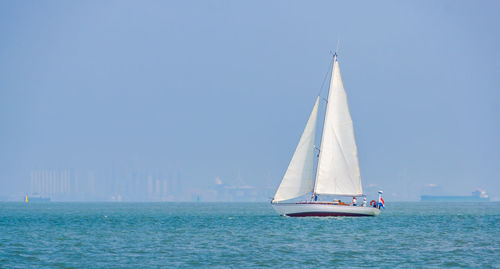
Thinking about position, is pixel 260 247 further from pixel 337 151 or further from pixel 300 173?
pixel 337 151

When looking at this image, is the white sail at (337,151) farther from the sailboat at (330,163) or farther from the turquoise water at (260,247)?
the turquoise water at (260,247)

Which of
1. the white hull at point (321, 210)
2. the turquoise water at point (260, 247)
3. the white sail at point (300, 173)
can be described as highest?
the white sail at point (300, 173)

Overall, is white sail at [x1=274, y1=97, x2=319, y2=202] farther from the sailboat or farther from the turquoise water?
the turquoise water

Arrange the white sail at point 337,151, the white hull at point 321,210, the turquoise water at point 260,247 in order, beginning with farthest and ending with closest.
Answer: the white sail at point 337,151 → the white hull at point 321,210 → the turquoise water at point 260,247

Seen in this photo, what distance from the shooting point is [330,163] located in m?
88.5

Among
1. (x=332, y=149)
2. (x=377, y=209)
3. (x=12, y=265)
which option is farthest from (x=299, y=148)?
(x=12, y=265)

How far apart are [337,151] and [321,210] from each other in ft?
27.7

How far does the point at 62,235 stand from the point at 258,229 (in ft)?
59.9

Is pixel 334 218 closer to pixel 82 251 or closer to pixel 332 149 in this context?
pixel 332 149

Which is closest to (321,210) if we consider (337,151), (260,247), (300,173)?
(300,173)

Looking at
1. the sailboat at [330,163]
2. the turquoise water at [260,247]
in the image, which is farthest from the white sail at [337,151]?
the turquoise water at [260,247]

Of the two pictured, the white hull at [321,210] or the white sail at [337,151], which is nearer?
the white hull at [321,210]

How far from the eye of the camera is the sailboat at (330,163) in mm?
87188

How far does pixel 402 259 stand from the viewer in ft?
160
